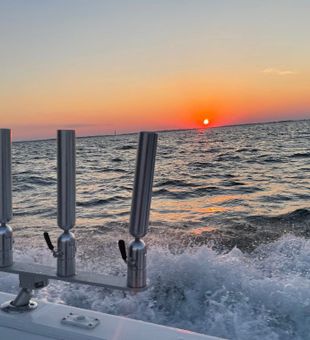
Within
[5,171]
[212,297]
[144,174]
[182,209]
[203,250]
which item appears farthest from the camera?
[182,209]

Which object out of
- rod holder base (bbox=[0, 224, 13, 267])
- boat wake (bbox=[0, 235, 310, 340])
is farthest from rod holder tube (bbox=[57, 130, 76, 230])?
boat wake (bbox=[0, 235, 310, 340])

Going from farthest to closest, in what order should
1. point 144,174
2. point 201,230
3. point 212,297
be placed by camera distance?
point 201,230, point 212,297, point 144,174

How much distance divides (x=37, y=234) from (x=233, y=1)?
5608mm

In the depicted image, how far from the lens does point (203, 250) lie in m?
3.21

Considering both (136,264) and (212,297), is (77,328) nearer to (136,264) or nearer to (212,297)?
(136,264)

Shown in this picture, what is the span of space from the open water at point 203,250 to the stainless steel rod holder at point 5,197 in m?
0.37

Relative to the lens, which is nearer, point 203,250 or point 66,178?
point 66,178

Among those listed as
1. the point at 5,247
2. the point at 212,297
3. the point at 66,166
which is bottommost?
the point at 212,297

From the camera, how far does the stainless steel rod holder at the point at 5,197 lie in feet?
3.81

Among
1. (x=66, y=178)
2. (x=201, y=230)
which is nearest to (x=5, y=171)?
(x=66, y=178)

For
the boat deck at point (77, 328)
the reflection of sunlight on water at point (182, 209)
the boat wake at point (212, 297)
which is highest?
the boat deck at point (77, 328)

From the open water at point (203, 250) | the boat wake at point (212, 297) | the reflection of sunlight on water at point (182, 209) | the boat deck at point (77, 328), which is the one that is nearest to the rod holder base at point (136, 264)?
A: the boat deck at point (77, 328)

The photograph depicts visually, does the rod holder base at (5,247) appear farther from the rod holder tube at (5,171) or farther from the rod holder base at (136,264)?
the rod holder base at (136,264)

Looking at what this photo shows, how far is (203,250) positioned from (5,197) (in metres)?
2.24
